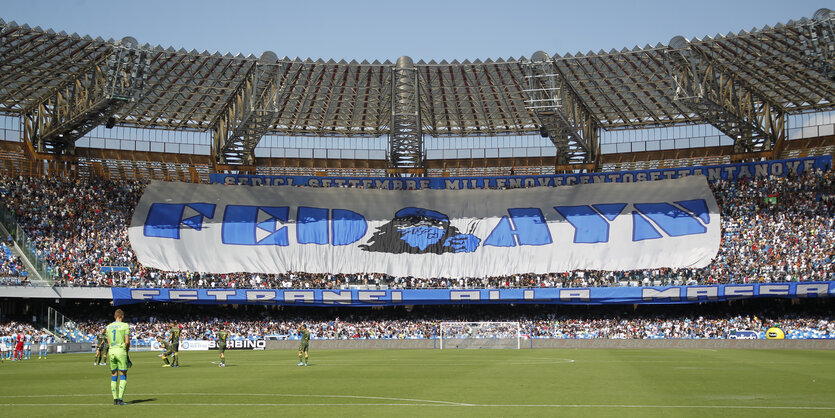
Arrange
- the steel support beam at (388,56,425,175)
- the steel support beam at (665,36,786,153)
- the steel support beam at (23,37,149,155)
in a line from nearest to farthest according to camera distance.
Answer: the steel support beam at (23,37,149,155)
the steel support beam at (665,36,786,153)
the steel support beam at (388,56,425,175)

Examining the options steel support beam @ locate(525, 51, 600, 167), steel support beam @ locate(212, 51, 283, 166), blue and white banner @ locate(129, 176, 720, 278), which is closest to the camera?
steel support beam @ locate(525, 51, 600, 167)

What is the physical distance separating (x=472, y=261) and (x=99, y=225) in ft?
92.8

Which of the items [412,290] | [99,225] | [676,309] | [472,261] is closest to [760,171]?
[676,309]

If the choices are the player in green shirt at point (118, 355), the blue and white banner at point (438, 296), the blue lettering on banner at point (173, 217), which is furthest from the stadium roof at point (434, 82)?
the player in green shirt at point (118, 355)

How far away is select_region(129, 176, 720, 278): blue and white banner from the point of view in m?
59.1

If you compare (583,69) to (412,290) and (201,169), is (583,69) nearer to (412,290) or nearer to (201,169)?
(412,290)

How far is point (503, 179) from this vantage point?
66.3 m

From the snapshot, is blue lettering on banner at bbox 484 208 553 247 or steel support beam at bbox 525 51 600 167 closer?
steel support beam at bbox 525 51 600 167

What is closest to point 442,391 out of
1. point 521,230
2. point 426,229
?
point 521,230

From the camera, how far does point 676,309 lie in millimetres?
55875

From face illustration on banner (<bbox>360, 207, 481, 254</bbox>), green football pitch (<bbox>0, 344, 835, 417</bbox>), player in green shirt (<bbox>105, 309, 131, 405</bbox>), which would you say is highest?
face illustration on banner (<bbox>360, 207, 481, 254</bbox>)

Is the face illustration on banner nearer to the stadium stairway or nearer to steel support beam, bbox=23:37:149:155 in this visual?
steel support beam, bbox=23:37:149:155

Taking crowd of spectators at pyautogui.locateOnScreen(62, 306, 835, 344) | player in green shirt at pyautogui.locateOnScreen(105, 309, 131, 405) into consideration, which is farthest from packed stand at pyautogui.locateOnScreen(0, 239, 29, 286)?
player in green shirt at pyautogui.locateOnScreen(105, 309, 131, 405)

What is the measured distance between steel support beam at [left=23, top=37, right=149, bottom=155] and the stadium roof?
598 millimetres
